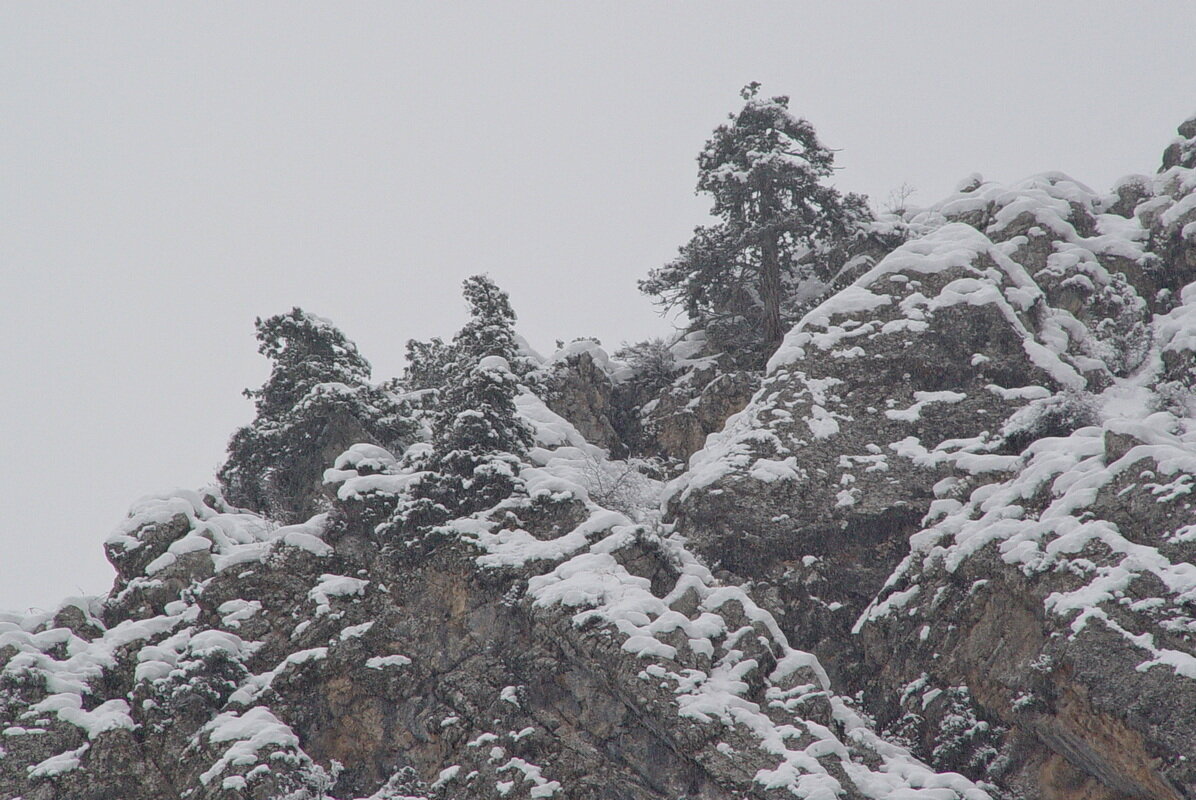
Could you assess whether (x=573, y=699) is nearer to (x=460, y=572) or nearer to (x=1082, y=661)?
(x=460, y=572)

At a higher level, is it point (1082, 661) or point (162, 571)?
point (162, 571)

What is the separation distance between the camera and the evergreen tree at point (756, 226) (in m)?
28.4

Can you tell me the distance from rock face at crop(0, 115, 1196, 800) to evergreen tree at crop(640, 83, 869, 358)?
5.76m

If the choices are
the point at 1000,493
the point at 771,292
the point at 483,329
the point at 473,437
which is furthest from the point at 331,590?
the point at 771,292

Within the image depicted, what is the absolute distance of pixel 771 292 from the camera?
92.6 ft

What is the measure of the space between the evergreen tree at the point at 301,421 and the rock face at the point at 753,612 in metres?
4.41

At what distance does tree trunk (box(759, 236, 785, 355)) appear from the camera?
2789 cm

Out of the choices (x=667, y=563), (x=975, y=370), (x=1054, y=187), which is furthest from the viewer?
(x=1054, y=187)

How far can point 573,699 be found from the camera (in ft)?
51.4

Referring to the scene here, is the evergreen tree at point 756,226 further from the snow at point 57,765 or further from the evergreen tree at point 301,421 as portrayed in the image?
the snow at point 57,765

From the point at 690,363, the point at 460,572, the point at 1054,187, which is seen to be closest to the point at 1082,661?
the point at 460,572

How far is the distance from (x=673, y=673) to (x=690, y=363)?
1509 centimetres

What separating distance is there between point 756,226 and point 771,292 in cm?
224

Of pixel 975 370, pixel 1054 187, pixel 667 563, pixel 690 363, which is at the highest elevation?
pixel 1054 187
